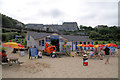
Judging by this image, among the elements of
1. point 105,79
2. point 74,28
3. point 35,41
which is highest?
point 74,28

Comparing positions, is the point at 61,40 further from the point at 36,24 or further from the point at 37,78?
the point at 36,24

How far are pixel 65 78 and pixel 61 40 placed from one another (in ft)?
37.6

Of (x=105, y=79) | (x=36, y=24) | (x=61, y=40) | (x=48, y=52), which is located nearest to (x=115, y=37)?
(x=61, y=40)

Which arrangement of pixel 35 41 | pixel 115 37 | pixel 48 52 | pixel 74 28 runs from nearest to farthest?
pixel 48 52 → pixel 35 41 → pixel 115 37 → pixel 74 28

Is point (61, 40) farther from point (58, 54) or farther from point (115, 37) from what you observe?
point (115, 37)

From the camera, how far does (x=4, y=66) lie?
8.71 meters

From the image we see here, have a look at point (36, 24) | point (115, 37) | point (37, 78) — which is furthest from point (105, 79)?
point (36, 24)

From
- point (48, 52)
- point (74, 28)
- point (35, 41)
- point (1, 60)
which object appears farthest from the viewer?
point (74, 28)

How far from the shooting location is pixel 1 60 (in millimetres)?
8391

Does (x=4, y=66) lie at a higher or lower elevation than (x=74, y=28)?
lower

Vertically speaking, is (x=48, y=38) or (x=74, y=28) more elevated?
(x=74, y=28)

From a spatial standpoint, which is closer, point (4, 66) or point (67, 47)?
point (4, 66)

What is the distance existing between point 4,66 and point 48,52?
6.89 meters

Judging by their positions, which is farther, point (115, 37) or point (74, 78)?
point (115, 37)
